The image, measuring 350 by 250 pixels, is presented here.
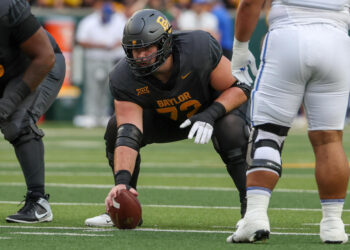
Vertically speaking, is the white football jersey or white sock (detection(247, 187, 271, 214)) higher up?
the white football jersey

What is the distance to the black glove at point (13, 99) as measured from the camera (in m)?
5.51

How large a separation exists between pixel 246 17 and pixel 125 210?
4.06ft

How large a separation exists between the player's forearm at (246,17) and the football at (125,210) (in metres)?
1.03

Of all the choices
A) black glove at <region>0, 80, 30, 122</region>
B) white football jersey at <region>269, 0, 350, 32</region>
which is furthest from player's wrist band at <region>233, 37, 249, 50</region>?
black glove at <region>0, 80, 30, 122</region>

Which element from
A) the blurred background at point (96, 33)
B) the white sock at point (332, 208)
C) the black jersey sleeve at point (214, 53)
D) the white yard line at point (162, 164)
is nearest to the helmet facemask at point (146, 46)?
the black jersey sleeve at point (214, 53)

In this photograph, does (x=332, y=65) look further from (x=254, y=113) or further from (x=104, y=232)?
(x=104, y=232)

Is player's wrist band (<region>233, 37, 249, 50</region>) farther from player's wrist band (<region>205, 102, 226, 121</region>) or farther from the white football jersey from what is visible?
player's wrist band (<region>205, 102, 226, 121</region>)

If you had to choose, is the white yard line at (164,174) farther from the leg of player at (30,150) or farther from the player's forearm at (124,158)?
the player's forearm at (124,158)

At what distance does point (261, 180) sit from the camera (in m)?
4.73

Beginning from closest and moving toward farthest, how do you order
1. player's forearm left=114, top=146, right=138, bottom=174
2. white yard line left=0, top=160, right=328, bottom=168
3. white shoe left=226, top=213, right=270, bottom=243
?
white shoe left=226, top=213, right=270, bottom=243
player's forearm left=114, top=146, right=138, bottom=174
white yard line left=0, top=160, right=328, bottom=168

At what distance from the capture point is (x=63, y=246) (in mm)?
4676

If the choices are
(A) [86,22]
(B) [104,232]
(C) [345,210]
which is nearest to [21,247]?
(B) [104,232]

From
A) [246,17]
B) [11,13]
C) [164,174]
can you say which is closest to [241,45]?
[246,17]

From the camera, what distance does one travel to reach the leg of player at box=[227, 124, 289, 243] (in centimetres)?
467
